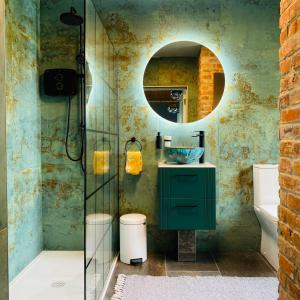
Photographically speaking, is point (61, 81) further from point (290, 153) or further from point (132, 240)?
point (290, 153)

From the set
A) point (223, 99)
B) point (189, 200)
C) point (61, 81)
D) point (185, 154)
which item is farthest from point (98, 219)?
point (223, 99)

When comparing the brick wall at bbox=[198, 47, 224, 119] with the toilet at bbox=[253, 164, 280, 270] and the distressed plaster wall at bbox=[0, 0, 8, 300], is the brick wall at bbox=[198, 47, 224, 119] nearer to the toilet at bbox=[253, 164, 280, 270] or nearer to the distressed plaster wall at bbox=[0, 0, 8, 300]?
the toilet at bbox=[253, 164, 280, 270]

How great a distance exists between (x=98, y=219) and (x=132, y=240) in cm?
82

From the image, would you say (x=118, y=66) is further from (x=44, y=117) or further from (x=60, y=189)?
(x=60, y=189)

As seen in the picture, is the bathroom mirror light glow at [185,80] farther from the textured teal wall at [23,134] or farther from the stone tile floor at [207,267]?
the stone tile floor at [207,267]

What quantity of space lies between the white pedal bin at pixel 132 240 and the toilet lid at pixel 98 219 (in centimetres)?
27

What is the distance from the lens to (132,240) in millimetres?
2770

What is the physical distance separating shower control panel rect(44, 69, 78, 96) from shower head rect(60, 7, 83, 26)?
1.44ft

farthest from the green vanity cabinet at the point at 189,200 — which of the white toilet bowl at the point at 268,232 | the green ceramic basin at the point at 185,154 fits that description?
the white toilet bowl at the point at 268,232

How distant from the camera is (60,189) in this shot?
303 centimetres

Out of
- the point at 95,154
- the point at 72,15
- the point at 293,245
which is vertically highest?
the point at 72,15

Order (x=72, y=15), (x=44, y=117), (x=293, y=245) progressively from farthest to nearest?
(x=44, y=117) < (x=72, y=15) < (x=293, y=245)

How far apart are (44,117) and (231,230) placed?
2.20 metres

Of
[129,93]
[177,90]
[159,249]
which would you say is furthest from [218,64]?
Result: [159,249]
